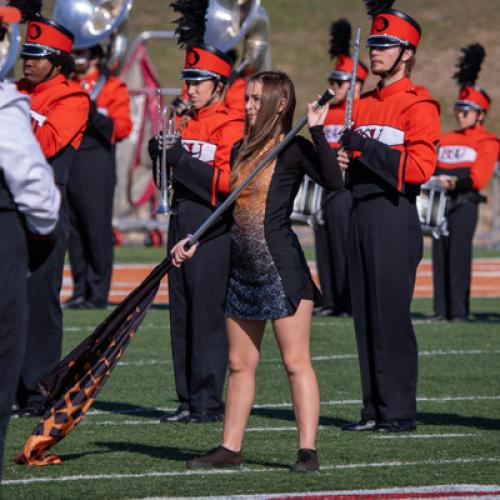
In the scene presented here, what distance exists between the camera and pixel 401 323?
25.2 feet

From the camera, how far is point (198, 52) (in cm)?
809

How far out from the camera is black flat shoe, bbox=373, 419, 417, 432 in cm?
756

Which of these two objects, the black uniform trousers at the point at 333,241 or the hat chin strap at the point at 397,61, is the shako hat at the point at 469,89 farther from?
the hat chin strap at the point at 397,61

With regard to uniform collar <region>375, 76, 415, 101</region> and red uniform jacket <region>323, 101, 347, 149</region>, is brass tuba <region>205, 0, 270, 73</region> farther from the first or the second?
uniform collar <region>375, 76, 415, 101</region>

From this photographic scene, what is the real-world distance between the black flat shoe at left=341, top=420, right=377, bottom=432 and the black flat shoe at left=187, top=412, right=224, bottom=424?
706 mm

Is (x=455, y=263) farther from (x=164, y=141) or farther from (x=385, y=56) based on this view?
(x=164, y=141)

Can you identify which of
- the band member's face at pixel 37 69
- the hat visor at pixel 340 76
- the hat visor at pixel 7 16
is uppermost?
the hat visor at pixel 340 76

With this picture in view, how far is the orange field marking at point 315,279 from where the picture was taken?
15.4 meters

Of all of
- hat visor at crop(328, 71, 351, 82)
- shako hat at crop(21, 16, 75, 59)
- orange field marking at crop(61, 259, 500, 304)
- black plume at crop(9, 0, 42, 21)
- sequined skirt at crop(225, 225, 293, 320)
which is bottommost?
orange field marking at crop(61, 259, 500, 304)

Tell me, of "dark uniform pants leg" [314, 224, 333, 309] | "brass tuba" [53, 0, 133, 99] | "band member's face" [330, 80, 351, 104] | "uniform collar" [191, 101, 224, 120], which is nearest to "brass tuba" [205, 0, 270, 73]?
"brass tuba" [53, 0, 133, 99]

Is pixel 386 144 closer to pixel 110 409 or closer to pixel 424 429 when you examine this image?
pixel 424 429

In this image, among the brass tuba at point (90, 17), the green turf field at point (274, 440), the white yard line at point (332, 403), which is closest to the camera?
the green turf field at point (274, 440)

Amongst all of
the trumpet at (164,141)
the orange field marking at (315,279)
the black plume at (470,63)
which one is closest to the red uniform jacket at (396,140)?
the trumpet at (164,141)

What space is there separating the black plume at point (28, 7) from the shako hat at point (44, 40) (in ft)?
1.16
